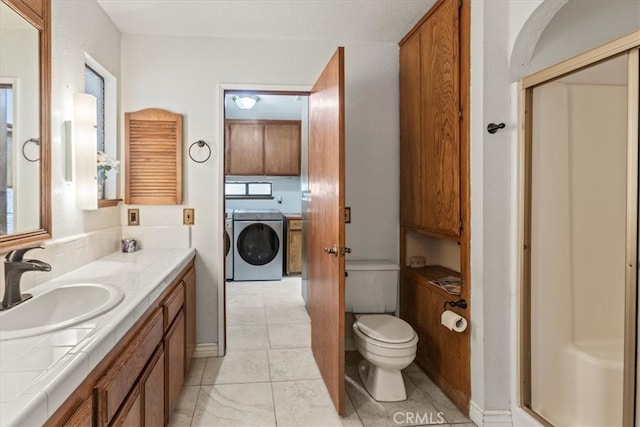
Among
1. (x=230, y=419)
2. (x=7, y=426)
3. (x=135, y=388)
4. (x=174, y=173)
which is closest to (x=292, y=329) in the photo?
(x=230, y=419)

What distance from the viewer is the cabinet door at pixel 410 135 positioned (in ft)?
8.15

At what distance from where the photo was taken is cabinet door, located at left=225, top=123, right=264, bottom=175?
5488 millimetres

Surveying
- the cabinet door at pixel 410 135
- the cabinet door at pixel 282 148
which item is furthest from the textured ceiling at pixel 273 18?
the cabinet door at pixel 282 148

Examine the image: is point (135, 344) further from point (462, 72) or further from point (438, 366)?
point (462, 72)

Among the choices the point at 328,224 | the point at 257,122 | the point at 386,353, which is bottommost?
the point at 386,353

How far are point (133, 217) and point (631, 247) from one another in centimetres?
280

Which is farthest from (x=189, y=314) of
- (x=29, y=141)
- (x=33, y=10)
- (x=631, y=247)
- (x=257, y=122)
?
(x=257, y=122)

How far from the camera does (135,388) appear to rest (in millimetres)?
1272

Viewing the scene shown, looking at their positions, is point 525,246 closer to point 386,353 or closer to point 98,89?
point 386,353

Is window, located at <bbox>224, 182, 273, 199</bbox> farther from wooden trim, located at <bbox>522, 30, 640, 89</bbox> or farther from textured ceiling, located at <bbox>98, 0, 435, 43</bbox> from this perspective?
wooden trim, located at <bbox>522, 30, 640, 89</bbox>

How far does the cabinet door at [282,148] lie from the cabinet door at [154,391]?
13.7 ft

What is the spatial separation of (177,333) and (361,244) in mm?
1405

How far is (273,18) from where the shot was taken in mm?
2391

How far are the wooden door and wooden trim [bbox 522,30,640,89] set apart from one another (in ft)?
3.09
